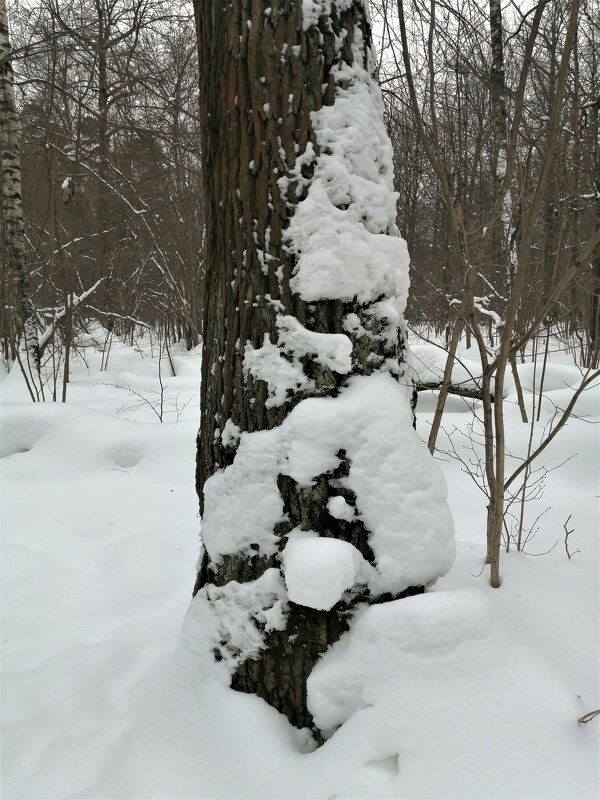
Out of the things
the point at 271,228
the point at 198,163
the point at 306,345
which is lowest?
the point at 306,345

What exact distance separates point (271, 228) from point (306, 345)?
0.30 metres

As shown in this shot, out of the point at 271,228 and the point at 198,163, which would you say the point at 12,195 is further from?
the point at 271,228

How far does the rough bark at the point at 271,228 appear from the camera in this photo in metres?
1.20

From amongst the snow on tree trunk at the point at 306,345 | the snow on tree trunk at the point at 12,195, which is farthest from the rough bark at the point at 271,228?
the snow on tree trunk at the point at 12,195

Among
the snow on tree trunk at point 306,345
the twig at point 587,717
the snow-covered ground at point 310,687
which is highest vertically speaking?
the snow on tree trunk at point 306,345

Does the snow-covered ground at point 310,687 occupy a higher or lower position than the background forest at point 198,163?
lower

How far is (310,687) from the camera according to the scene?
1.17 m

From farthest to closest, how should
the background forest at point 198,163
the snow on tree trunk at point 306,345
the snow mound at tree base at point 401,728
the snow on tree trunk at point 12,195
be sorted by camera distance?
the snow on tree trunk at point 12,195
the background forest at point 198,163
the snow on tree trunk at point 306,345
the snow mound at tree base at point 401,728

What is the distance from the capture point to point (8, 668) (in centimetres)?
152

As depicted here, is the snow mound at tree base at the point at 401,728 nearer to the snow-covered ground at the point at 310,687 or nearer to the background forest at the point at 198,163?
the snow-covered ground at the point at 310,687

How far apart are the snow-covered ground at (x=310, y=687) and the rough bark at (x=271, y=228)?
0.32 ft

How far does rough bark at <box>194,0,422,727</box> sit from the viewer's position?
120 cm

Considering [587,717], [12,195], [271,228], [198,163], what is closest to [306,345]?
[271,228]

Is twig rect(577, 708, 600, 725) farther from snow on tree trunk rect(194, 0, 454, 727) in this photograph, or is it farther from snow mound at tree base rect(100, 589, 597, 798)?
snow on tree trunk rect(194, 0, 454, 727)
